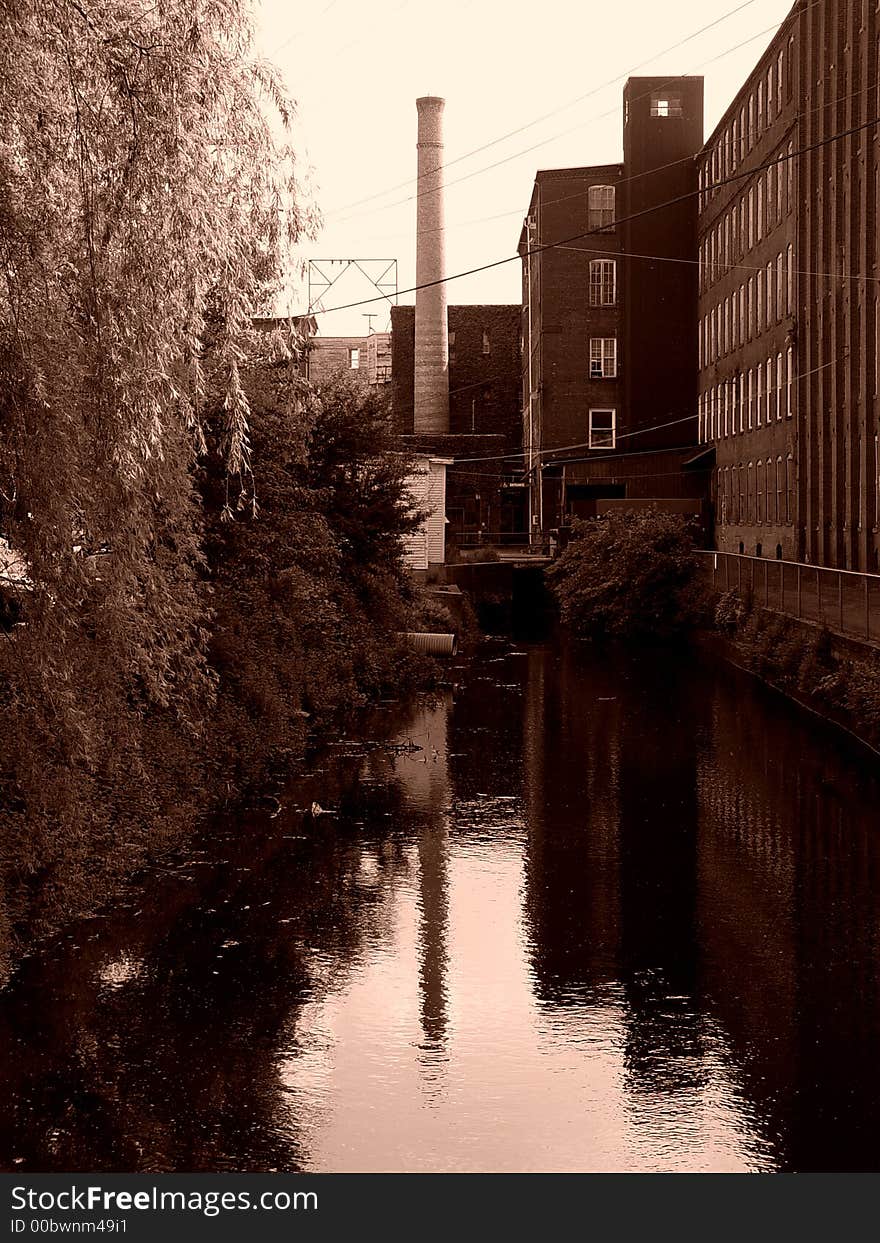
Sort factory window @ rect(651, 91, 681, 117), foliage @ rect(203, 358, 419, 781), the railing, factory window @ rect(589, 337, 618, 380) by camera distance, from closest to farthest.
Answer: foliage @ rect(203, 358, 419, 781) → the railing → factory window @ rect(651, 91, 681, 117) → factory window @ rect(589, 337, 618, 380)

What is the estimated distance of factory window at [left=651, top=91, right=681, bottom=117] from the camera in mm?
67438

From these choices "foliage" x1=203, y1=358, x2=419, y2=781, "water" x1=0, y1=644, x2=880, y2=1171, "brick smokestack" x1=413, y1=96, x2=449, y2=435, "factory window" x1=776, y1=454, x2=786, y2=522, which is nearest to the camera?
"water" x1=0, y1=644, x2=880, y2=1171

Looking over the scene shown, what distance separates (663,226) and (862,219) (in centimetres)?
3003

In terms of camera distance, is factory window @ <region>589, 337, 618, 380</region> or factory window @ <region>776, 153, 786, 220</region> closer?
factory window @ <region>776, 153, 786, 220</region>

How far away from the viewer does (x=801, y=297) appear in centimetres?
4553

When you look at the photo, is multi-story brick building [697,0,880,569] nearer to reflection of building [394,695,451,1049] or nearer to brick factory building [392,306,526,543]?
reflection of building [394,695,451,1049]

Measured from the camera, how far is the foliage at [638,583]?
4534 centimetres

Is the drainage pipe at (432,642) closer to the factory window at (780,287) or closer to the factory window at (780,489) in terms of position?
the factory window at (780,489)

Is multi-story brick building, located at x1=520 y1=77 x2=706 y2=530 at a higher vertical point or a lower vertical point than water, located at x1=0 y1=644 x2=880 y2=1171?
higher

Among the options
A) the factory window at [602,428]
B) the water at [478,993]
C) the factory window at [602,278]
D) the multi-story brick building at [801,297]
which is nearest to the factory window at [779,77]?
the multi-story brick building at [801,297]

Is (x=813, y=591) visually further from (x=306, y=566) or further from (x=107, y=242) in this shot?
(x=107, y=242)

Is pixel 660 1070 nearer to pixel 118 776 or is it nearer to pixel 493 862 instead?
pixel 493 862

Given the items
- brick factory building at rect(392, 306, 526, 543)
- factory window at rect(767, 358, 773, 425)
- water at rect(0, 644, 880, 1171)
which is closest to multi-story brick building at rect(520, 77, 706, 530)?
brick factory building at rect(392, 306, 526, 543)

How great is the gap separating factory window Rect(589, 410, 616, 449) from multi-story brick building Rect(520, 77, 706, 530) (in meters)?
0.05
